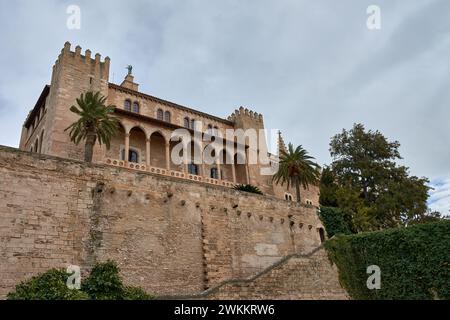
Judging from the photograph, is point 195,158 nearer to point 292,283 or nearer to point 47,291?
point 292,283

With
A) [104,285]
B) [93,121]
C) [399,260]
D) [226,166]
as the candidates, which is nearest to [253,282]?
[104,285]

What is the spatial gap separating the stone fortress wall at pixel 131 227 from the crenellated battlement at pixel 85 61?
43.2ft

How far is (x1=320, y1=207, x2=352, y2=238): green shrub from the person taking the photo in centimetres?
2775

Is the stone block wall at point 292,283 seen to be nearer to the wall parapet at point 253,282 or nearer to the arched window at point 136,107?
the wall parapet at point 253,282

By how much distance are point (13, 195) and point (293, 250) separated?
16590mm

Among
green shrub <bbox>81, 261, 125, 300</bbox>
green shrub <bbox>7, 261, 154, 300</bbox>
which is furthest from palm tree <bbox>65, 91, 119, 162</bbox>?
green shrub <bbox>7, 261, 154, 300</bbox>

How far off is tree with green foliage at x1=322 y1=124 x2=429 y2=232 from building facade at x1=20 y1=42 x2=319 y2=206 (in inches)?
296

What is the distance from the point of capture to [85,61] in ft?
91.3

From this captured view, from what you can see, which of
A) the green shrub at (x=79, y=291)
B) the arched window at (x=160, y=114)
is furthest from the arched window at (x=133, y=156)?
the green shrub at (x=79, y=291)

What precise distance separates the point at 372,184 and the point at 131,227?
23.4 metres

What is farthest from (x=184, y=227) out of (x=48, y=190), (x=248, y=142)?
(x=248, y=142)

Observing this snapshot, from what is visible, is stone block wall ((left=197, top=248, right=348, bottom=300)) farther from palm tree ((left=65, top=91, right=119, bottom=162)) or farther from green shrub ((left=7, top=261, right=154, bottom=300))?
palm tree ((left=65, top=91, right=119, bottom=162))

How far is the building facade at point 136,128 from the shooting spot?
2580 cm
